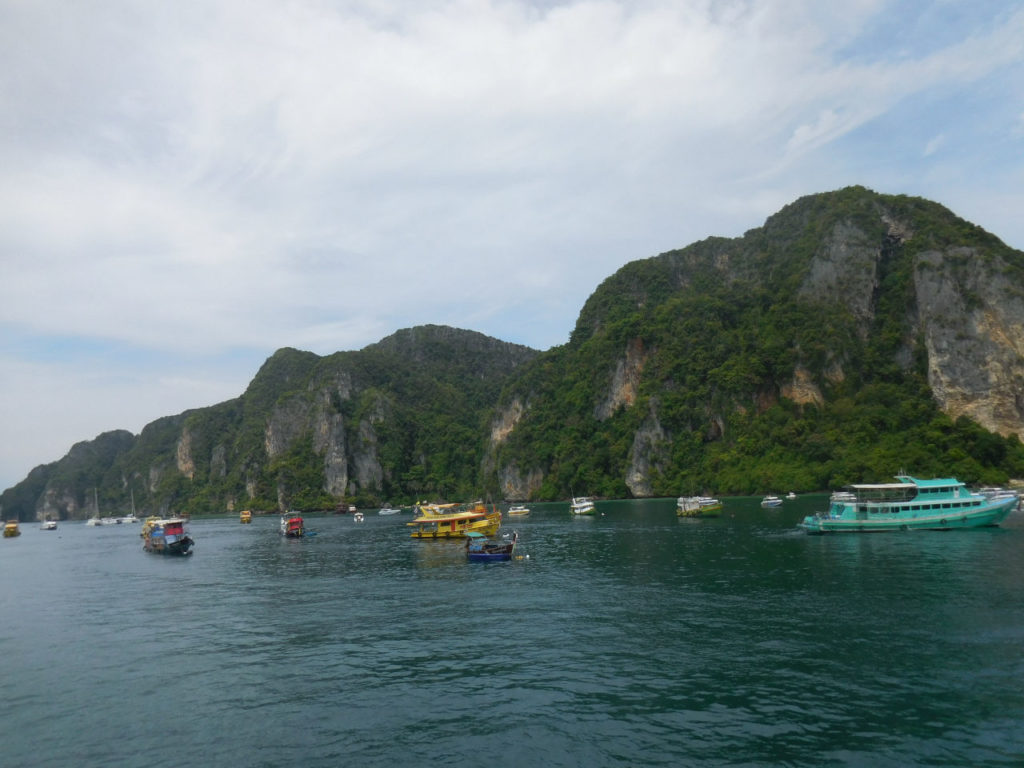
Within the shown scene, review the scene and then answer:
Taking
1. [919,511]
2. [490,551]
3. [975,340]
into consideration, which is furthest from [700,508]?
[975,340]

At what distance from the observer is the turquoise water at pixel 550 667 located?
1714 centimetres

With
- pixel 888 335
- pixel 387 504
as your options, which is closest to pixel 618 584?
pixel 888 335

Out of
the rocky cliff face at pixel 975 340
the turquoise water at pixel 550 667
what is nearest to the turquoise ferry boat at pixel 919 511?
the turquoise water at pixel 550 667

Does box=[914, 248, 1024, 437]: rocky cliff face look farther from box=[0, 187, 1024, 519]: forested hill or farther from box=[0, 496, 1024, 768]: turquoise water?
box=[0, 496, 1024, 768]: turquoise water

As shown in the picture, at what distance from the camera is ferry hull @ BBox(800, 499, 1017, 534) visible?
58469 millimetres

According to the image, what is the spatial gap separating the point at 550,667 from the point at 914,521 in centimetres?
5222

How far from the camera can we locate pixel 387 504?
200 metres

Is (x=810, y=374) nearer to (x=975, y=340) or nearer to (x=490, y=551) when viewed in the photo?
(x=975, y=340)

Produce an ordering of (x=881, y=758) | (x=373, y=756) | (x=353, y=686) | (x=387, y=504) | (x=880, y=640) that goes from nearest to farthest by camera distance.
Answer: (x=881, y=758) < (x=373, y=756) < (x=353, y=686) < (x=880, y=640) < (x=387, y=504)

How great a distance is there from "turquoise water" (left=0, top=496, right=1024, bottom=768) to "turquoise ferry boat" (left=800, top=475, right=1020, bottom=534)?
11790 mm

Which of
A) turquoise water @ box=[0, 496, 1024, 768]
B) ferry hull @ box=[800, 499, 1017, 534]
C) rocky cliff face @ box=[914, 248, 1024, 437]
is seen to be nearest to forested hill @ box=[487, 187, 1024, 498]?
rocky cliff face @ box=[914, 248, 1024, 437]

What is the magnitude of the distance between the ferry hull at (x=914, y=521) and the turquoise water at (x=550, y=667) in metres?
11.6

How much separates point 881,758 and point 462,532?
64.4m

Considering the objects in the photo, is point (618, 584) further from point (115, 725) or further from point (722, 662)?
point (115, 725)
